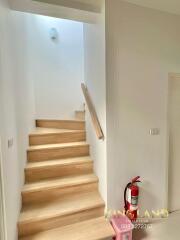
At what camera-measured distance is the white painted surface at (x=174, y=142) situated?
2.43m

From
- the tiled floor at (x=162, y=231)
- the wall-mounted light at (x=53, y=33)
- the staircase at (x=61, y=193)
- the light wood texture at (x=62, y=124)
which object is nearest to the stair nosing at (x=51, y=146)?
the staircase at (x=61, y=193)

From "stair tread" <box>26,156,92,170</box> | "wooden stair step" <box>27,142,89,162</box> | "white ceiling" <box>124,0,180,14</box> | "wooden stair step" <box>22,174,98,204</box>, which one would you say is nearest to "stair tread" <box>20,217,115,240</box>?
"wooden stair step" <box>22,174,98,204</box>

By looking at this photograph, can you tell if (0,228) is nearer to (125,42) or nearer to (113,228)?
(113,228)

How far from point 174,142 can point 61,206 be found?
1.81 meters

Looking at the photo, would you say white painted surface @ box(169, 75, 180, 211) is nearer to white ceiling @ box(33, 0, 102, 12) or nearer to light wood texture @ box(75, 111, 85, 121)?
white ceiling @ box(33, 0, 102, 12)

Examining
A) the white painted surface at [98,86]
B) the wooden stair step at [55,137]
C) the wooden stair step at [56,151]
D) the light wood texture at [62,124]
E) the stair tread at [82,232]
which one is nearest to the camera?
the stair tread at [82,232]

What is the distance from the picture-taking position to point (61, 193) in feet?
7.47

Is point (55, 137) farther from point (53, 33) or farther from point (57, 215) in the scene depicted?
point (53, 33)

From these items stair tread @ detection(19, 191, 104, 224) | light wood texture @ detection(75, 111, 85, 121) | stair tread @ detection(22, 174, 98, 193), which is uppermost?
light wood texture @ detection(75, 111, 85, 121)

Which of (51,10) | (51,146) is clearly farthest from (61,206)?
(51,10)

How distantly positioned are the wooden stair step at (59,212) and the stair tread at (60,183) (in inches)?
7.0

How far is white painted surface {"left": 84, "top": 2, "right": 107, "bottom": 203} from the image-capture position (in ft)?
7.02

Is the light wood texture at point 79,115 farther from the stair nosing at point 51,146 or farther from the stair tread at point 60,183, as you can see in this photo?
the stair tread at point 60,183

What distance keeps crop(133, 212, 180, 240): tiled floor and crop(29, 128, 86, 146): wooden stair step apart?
162cm
